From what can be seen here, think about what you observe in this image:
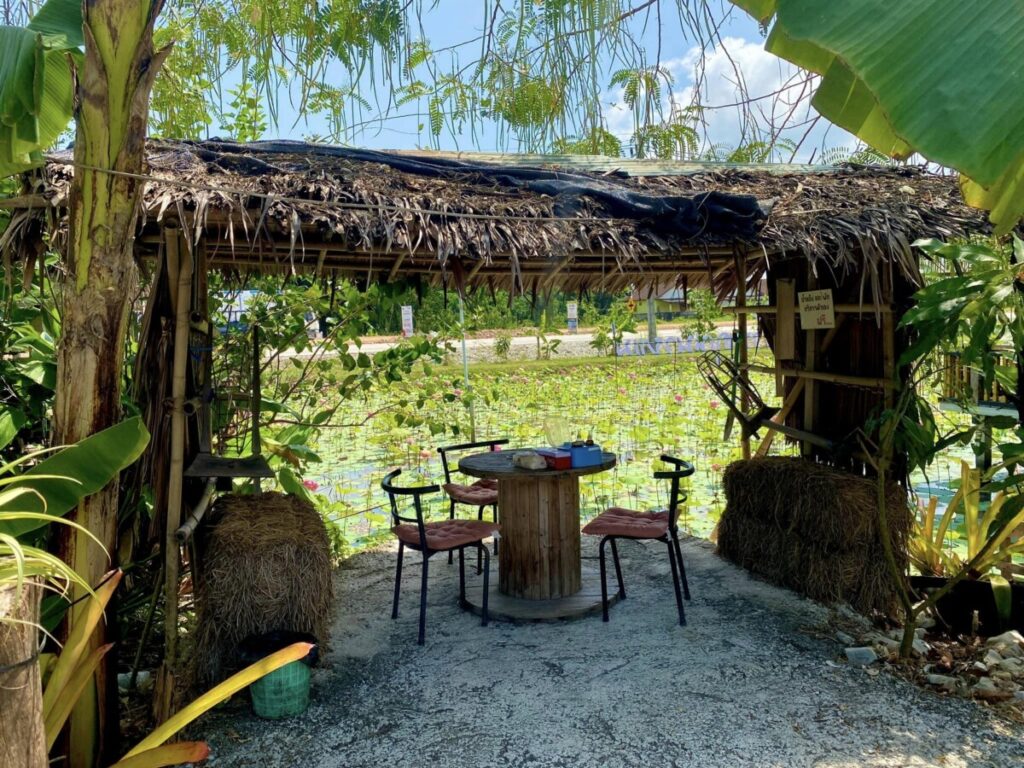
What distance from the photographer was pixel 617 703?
3.03 meters

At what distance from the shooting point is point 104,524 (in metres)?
2.51

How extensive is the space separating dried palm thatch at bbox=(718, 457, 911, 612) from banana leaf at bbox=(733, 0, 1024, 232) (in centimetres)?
291

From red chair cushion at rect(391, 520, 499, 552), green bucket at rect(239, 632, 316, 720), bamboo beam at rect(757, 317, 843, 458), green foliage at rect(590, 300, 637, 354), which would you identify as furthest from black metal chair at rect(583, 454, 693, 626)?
green foliage at rect(590, 300, 637, 354)

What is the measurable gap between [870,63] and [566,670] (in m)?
2.78

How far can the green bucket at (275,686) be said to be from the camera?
293 cm

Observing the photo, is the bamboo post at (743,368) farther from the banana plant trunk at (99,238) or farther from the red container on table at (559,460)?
the banana plant trunk at (99,238)

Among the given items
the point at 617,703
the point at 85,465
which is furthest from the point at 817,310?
the point at 85,465

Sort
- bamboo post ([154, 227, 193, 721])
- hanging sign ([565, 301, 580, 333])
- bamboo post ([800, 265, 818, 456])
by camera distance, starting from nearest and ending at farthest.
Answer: bamboo post ([154, 227, 193, 721])
bamboo post ([800, 265, 818, 456])
hanging sign ([565, 301, 580, 333])

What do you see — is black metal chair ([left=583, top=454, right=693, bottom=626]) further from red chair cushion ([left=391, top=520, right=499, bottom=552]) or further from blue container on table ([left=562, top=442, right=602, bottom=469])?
red chair cushion ([left=391, top=520, right=499, bottom=552])

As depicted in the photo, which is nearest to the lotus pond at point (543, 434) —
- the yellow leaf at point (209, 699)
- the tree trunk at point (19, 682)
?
the yellow leaf at point (209, 699)

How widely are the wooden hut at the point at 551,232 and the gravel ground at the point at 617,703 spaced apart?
3.37 feet

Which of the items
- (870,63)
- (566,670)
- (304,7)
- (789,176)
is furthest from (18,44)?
(789,176)

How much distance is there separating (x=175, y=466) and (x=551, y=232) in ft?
6.10

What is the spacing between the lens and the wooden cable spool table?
4043 millimetres
